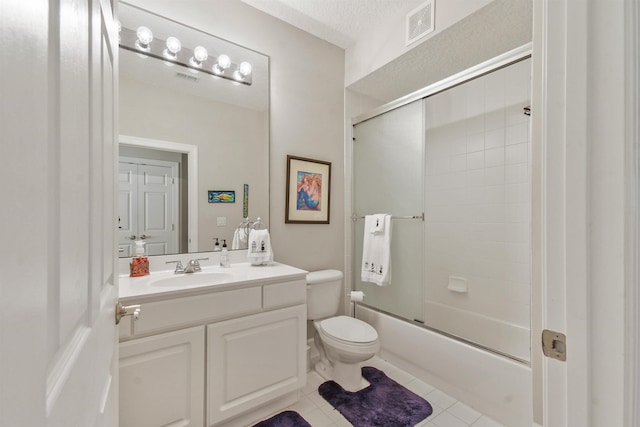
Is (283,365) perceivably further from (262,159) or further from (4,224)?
(4,224)

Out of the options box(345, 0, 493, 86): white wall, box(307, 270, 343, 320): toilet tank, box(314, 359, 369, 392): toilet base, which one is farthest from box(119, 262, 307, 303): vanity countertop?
box(345, 0, 493, 86): white wall

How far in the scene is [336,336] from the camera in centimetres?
181

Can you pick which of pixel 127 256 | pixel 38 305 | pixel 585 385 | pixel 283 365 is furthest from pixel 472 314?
pixel 38 305

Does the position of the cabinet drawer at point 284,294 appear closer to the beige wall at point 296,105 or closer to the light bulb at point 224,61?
the beige wall at point 296,105

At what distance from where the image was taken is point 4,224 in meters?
0.19

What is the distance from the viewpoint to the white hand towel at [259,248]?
6.07ft

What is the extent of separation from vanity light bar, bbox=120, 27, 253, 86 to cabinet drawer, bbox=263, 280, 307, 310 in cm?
143

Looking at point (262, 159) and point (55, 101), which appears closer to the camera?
point (55, 101)

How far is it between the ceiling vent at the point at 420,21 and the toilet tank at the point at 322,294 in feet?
5.77

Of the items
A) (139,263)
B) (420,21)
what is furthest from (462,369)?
(420,21)

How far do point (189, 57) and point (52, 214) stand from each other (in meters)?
1.89

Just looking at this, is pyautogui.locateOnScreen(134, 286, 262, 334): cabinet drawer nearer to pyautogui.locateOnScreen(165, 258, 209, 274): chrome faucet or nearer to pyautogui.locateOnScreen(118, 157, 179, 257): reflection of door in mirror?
pyautogui.locateOnScreen(165, 258, 209, 274): chrome faucet

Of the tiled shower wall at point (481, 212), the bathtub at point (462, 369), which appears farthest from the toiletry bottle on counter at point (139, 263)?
the tiled shower wall at point (481, 212)
